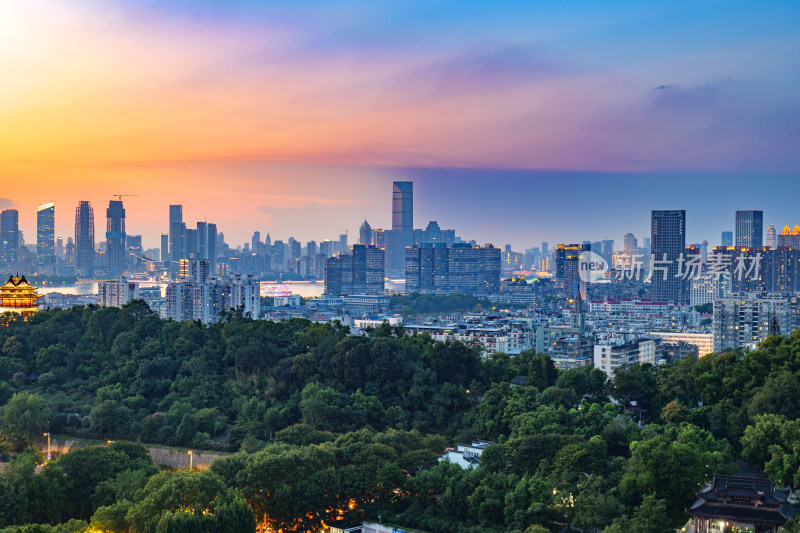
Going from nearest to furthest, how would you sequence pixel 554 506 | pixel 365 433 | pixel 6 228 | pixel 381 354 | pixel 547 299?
pixel 554 506
pixel 365 433
pixel 381 354
pixel 547 299
pixel 6 228

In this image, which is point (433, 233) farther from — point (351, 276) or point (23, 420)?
point (23, 420)

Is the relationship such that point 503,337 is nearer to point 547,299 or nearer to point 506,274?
point 547,299

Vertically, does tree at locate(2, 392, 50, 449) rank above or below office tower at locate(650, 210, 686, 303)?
below

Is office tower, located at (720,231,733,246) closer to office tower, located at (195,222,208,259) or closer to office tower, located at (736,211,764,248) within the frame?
office tower, located at (736,211,764,248)

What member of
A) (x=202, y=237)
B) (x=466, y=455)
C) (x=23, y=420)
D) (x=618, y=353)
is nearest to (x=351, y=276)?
(x=202, y=237)

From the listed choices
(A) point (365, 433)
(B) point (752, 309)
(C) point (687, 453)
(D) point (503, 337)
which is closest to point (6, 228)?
(D) point (503, 337)

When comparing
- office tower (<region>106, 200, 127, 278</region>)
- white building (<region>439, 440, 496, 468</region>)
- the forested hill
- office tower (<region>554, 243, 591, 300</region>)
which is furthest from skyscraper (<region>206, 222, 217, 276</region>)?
white building (<region>439, 440, 496, 468</region>)

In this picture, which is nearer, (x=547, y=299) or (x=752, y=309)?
(x=752, y=309)
